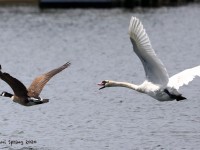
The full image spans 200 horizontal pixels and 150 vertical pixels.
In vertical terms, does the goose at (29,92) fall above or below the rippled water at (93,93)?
above

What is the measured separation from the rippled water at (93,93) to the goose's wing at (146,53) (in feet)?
7.01

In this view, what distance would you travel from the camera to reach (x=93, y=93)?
1180 inches

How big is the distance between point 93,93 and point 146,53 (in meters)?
11.7

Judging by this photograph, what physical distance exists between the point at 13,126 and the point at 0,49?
85.8 feet

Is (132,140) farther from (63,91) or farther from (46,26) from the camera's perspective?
(46,26)

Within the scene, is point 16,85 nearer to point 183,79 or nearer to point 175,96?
point 175,96

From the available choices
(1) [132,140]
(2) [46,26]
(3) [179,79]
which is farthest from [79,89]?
(2) [46,26]

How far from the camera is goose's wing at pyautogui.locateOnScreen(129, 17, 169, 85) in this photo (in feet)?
58.7

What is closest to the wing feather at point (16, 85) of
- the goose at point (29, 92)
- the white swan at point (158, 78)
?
the goose at point (29, 92)

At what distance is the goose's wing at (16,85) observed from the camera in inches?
737

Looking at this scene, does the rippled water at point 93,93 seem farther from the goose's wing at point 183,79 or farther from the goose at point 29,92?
the goose's wing at point 183,79

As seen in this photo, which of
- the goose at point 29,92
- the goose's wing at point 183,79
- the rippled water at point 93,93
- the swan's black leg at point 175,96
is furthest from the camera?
the rippled water at point 93,93

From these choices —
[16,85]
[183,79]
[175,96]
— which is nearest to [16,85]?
[16,85]

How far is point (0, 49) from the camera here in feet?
162
